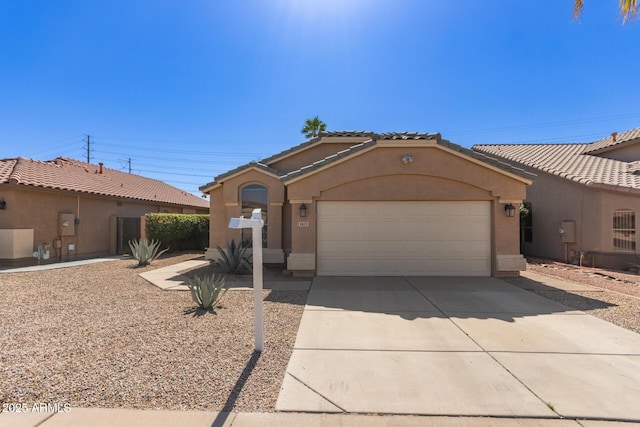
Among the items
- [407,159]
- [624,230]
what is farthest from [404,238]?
[624,230]

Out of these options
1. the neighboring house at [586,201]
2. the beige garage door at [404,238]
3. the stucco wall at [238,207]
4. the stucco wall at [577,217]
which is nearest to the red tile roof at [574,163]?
the neighboring house at [586,201]

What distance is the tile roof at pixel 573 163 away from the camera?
12.8m

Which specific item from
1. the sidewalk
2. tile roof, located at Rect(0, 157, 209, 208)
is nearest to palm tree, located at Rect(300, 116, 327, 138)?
tile roof, located at Rect(0, 157, 209, 208)

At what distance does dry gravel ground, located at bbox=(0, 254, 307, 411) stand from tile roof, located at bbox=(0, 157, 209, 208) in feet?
24.8

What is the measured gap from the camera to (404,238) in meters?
10.1

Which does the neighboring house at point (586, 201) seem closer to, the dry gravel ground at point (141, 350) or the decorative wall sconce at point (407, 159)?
the decorative wall sconce at point (407, 159)

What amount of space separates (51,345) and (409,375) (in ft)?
16.1

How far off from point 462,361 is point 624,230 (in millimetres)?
12553

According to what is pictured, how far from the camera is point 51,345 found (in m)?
4.68

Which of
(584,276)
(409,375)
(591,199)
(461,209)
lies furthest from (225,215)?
(591,199)

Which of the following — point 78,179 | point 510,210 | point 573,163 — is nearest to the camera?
point 510,210

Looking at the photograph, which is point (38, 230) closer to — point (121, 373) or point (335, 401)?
point (121, 373)

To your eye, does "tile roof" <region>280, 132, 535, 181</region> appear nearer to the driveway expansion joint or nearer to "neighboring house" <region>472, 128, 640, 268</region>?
"neighboring house" <region>472, 128, 640, 268</region>

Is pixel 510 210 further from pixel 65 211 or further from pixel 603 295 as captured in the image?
pixel 65 211
